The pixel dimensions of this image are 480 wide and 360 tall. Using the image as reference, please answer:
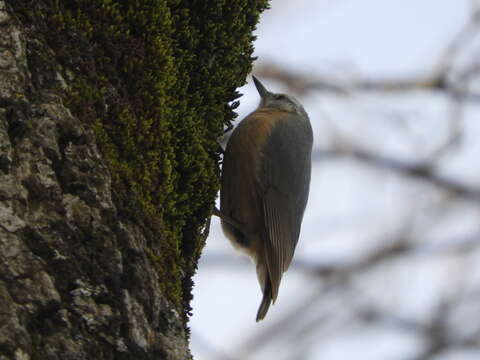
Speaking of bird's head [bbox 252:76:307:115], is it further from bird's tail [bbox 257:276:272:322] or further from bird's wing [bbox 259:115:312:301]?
bird's tail [bbox 257:276:272:322]

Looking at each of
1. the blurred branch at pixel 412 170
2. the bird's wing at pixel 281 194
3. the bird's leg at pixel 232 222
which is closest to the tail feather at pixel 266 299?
the bird's wing at pixel 281 194

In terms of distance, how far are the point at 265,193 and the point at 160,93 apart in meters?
1.85

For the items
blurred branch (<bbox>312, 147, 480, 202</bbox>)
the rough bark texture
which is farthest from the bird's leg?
blurred branch (<bbox>312, 147, 480, 202</bbox>)

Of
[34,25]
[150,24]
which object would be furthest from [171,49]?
[34,25]

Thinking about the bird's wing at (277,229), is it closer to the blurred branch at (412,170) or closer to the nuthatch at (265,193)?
the nuthatch at (265,193)

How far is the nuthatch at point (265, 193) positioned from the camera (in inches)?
172

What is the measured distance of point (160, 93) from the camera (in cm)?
273

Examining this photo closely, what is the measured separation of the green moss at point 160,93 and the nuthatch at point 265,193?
93cm

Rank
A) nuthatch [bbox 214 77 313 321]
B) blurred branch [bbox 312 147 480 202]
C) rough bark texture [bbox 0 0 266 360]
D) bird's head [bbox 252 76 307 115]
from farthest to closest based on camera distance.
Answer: blurred branch [bbox 312 147 480 202] < bird's head [bbox 252 76 307 115] < nuthatch [bbox 214 77 313 321] < rough bark texture [bbox 0 0 266 360]

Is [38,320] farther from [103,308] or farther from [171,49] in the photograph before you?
[171,49]

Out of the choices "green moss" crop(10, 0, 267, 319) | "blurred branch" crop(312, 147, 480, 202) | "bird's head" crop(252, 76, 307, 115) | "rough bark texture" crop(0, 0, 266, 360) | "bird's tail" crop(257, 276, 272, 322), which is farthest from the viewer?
"blurred branch" crop(312, 147, 480, 202)

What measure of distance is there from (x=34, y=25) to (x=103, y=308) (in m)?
0.86

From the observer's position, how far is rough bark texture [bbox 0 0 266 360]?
202 cm

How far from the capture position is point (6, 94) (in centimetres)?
219
